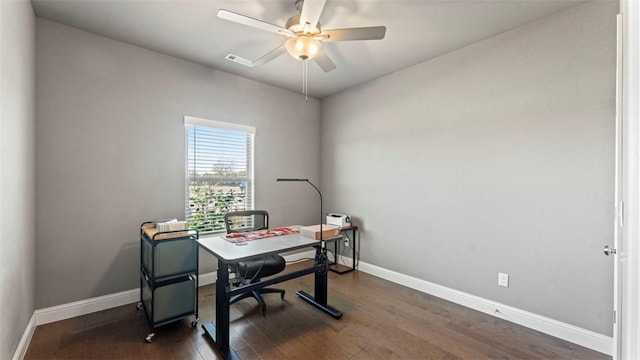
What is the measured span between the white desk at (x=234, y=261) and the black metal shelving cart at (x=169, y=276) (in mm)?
188

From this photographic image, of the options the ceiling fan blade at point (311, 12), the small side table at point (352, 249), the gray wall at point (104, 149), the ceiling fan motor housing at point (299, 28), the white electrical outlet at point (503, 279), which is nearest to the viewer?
the ceiling fan blade at point (311, 12)

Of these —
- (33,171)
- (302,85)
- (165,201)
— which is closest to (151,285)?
(165,201)

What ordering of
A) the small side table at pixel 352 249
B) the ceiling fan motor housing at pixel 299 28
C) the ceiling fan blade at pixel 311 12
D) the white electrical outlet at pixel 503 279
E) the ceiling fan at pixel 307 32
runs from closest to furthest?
the ceiling fan blade at pixel 311 12 → the ceiling fan at pixel 307 32 → the ceiling fan motor housing at pixel 299 28 → the white electrical outlet at pixel 503 279 → the small side table at pixel 352 249

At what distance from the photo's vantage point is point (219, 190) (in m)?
3.50

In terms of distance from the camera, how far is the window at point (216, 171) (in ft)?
10.7

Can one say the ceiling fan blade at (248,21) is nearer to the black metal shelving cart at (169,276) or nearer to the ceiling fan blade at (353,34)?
the ceiling fan blade at (353,34)

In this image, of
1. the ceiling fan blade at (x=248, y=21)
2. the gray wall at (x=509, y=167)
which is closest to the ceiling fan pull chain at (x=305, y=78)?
the gray wall at (x=509, y=167)

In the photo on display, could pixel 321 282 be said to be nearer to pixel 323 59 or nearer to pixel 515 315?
pixel 515 315

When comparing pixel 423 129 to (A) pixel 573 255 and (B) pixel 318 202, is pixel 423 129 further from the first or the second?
(B) pixel 318 202

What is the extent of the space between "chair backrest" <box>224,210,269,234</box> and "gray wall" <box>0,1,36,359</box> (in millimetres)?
1541

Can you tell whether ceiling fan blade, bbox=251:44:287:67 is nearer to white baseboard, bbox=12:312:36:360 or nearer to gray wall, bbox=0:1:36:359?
gray wall, bbox=0:1:36:359

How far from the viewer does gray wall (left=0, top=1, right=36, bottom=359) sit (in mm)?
1591

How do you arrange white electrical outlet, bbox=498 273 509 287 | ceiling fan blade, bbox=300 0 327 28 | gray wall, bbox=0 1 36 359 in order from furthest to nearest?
white electrical outlet, bbox=498 273 509 287 < ceiling fan blade, bbox=300 0 327 28 < gray wall, bbox=0 1 36 359

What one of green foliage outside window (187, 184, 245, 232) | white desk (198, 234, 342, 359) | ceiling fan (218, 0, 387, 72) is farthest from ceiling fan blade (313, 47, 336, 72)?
green foliage outside window (187, 184, 245, 232)
